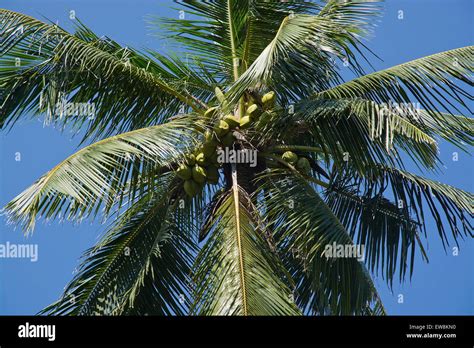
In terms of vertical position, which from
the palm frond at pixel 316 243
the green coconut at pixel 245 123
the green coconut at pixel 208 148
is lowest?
the palm frond at pixel 316 243

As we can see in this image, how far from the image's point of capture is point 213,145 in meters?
15.1

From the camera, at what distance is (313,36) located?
1463cm

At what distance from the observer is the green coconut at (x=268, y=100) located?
15281 mm

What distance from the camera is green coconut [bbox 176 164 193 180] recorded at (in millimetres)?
14992

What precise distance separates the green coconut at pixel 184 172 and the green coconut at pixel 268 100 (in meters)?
1.26

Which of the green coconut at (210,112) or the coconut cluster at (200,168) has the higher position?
the green coconut at (210,112)

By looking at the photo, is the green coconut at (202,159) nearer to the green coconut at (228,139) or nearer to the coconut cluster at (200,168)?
the coconut cluster at (200,168)

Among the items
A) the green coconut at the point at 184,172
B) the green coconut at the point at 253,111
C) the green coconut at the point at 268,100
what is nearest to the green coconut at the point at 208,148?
the green coconut at the point at 184,172

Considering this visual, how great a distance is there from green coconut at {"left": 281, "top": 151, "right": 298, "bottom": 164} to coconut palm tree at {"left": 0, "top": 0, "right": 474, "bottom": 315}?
0.01 metres

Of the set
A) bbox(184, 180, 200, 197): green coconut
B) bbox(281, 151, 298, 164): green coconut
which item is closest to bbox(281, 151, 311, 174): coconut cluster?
bbox(281, 151, 298, 164): green coconut

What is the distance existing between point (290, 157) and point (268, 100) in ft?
2.64
